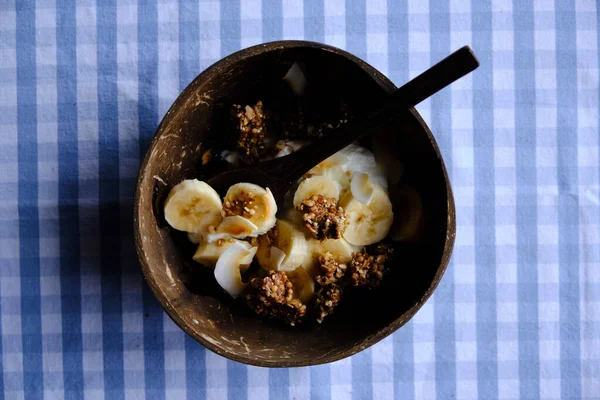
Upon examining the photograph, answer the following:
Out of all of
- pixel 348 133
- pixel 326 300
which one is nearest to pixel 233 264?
pixel 326 300

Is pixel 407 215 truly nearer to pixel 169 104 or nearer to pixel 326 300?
pixel 326 300

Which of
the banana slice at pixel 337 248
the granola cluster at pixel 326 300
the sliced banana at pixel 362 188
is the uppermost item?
the sliced banana at pixel 362 188

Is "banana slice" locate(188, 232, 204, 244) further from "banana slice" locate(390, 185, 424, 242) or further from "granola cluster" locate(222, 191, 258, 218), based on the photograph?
"banana slice" locate(390, 185, 424, 242)

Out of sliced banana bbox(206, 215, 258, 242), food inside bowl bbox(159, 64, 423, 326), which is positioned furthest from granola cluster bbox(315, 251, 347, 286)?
sliced banana bbox(206, 215, 258, 242)

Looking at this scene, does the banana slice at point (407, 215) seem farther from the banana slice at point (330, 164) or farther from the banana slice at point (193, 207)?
the banana slice at point (193, 207)

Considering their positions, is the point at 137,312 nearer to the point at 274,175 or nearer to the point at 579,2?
the point at 274,175

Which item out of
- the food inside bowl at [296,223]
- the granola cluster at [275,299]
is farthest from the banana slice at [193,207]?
the granola cluster at [275,299]
